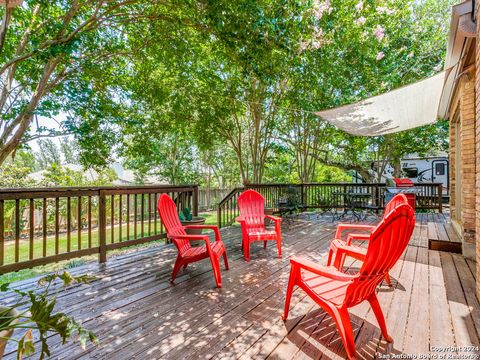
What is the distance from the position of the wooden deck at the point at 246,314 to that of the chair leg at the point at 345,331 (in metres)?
0.14

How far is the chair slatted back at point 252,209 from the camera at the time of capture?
4340 millimetres

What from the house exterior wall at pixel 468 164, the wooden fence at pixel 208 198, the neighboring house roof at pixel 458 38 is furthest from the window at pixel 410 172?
the house exterior wall at pixel 468 164

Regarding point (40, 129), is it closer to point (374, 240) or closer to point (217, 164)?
point (374, 240)

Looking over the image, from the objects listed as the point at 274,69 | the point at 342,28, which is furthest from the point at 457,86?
the point at 342,28

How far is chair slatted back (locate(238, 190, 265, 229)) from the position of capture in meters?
4.34

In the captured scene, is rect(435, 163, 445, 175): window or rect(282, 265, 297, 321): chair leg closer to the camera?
rect(282, 265, 297, 321): chair leg

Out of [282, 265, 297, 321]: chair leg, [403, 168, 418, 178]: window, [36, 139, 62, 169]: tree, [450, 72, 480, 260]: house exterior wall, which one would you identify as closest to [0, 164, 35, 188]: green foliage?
[282, 265, 297, 321]: chair leg

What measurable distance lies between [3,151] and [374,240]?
6.75m

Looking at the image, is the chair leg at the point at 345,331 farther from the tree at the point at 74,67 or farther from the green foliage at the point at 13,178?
the green foliage at the point at 13,178

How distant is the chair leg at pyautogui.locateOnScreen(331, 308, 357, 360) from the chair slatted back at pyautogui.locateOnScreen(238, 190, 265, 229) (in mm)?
2698

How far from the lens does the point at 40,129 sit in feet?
17.1

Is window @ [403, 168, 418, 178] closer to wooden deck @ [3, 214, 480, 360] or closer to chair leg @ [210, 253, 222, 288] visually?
wooden deck @ [3, 214, 480, 360]

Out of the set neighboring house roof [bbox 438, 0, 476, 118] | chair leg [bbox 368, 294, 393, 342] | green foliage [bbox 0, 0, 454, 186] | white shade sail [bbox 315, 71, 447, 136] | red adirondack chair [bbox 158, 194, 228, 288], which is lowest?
chair leg [bbox 368, 294, 393, 342]

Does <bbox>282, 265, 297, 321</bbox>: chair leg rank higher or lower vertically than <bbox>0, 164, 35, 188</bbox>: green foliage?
lower
